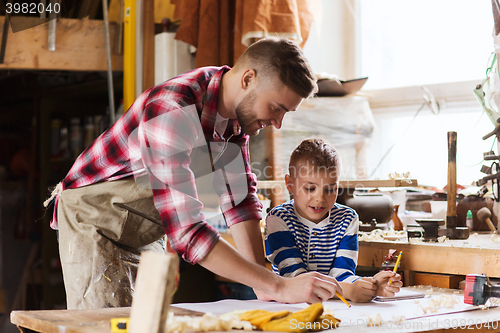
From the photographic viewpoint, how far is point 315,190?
1.30 m

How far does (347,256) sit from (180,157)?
0.54 m

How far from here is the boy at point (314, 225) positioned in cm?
127

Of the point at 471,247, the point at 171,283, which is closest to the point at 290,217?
the point at 471,247

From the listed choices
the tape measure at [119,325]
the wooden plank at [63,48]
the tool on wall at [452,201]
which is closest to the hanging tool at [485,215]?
the tool on wall at [452,201]

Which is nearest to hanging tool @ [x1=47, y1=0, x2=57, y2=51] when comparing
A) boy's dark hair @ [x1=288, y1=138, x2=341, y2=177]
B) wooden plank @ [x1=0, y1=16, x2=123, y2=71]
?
wooden plank @ [x1=0, y1=16, x2=123, y2=71]

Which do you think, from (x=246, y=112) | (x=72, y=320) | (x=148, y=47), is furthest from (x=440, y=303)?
(x=148, y=47)

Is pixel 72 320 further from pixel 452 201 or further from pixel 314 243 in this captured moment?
pixel 452 201

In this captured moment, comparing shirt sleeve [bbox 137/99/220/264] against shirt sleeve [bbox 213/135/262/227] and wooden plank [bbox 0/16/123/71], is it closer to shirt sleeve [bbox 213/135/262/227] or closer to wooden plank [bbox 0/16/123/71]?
shirt sleeve [bbox 213/135/262/227]

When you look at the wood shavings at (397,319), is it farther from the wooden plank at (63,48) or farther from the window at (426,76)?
the wooden plank at (63,48)

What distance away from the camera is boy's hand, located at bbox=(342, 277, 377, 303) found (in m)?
1.11

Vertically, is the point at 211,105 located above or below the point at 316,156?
above

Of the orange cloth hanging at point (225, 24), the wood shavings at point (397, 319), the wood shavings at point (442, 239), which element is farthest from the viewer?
the orange cloth hanging at point (225, 24)

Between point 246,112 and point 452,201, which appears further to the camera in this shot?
point 452,201

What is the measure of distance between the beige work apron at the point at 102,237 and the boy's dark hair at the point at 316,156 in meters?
0.40
